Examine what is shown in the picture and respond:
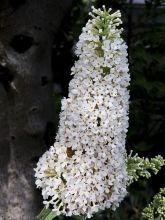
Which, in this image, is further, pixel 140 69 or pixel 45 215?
pixel 140 69

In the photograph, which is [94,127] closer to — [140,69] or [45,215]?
[45,215]

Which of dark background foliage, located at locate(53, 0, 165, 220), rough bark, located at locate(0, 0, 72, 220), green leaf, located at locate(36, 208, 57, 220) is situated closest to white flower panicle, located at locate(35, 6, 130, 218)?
green leaf, located at locate(36, 208, 57, 220)

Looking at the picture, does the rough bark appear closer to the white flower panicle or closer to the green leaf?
the green leaf

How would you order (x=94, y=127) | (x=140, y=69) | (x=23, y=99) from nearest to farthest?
(x=94, y=127) < (x=23, y=99) < (x=140, y=69)

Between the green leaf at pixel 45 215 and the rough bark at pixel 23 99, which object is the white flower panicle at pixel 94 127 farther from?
the rough bark at pixel 23 99

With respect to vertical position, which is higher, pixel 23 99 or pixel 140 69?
pixel 140 69

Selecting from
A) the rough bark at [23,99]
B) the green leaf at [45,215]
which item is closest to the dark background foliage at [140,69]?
the rough bark at [23,99]

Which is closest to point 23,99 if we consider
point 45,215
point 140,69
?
point 45,215
